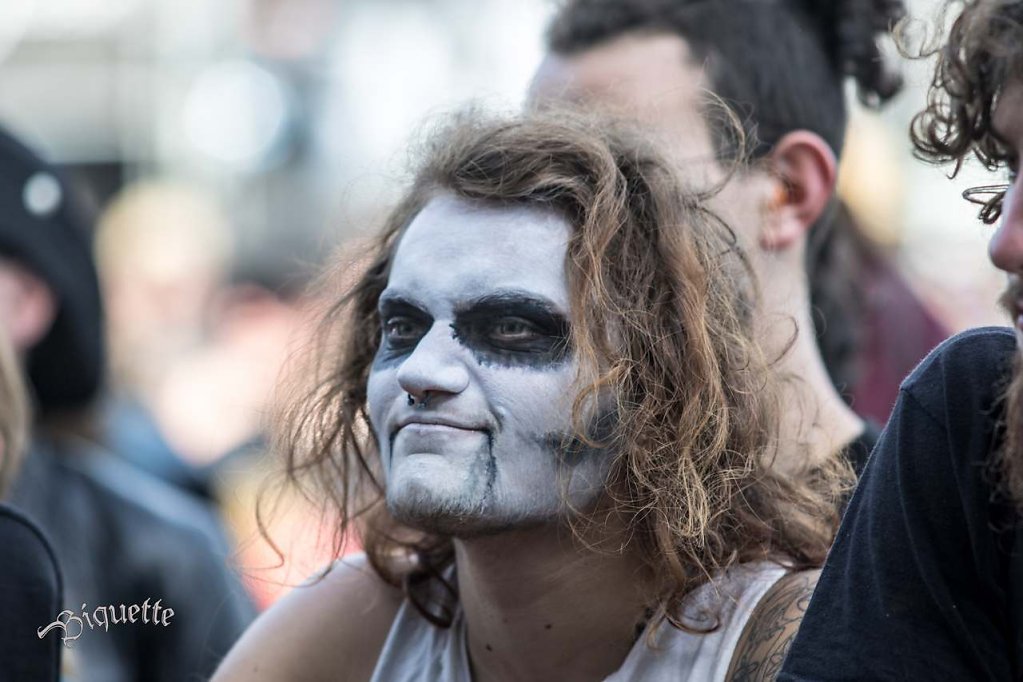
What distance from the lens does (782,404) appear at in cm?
243

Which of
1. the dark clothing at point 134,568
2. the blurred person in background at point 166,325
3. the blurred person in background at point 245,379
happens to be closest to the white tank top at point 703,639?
the dark clothing at point 134,568

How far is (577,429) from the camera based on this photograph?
2.16 meters

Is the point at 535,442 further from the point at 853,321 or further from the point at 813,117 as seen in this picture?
the point at 853,321

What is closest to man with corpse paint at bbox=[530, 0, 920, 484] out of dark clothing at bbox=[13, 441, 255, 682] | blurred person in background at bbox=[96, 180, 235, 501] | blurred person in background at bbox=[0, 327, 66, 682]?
blurred person in background at bbox=[0, 327, 66, 682]

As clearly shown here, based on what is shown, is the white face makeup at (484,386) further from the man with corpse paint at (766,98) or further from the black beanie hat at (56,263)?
the black beanie hat at (56,263)

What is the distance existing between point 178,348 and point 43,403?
2.36 m

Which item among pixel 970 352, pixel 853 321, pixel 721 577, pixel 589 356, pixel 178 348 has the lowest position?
pixel 178 348

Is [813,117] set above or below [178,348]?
above

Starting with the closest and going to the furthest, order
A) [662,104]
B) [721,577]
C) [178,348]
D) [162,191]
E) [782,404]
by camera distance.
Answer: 1. [721,577]
2. [782,404]
3. [662,104]
4. [178,348]
5. [162,191]

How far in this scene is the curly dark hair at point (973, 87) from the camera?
1.68 metres

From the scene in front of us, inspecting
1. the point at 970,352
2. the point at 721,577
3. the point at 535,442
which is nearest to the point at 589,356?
the point at 535,442

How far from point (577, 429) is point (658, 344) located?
0.21 metres

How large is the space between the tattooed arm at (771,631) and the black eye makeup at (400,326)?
0.64 meters

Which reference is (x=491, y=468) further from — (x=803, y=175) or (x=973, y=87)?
(x=803, y=175)
